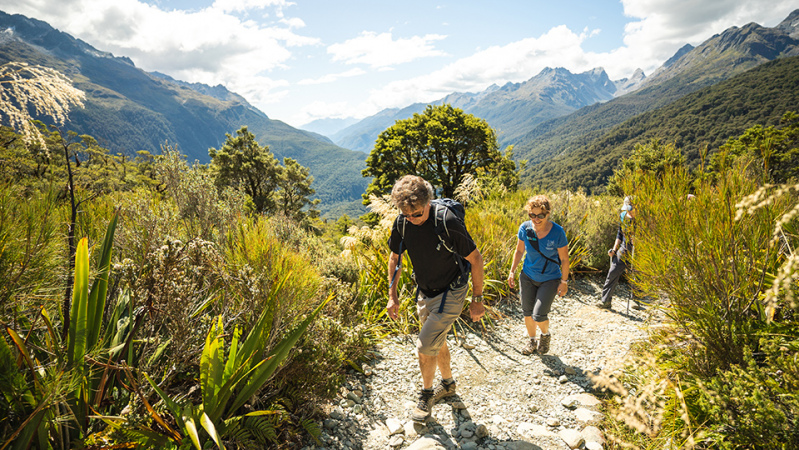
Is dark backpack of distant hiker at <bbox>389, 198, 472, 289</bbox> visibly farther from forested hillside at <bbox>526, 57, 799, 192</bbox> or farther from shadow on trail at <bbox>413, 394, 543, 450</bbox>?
forested hillside at <bbox>526, 57, 799, 192</bbox>

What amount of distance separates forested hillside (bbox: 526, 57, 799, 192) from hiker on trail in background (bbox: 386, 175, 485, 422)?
8081cm

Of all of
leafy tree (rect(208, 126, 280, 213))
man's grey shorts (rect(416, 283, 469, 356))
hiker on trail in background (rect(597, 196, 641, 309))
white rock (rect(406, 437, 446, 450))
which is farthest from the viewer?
leafy tree (rect(208, 126, 280, 213))

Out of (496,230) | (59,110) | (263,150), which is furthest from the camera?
(263,150)

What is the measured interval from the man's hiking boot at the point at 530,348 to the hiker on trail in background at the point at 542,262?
13 cm

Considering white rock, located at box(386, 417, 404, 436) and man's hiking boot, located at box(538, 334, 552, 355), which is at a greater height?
man's hiking boot, located at box(538, 334, 552, 355)

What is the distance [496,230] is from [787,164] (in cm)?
4622

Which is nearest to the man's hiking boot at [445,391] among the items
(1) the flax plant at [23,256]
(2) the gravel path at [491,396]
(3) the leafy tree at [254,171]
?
(2) the gravel path at [491,396]

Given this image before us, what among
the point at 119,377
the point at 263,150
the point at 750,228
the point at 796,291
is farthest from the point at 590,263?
the point at 263,150

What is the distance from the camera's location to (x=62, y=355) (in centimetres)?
168

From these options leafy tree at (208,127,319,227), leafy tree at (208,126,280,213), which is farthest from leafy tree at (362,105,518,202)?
leafy tree at (208,126,280,213)

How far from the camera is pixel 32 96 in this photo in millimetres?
1637

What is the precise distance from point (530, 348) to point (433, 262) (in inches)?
85.3

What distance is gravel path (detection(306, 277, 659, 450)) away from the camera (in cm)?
270

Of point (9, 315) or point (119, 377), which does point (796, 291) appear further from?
point (9, 315)
